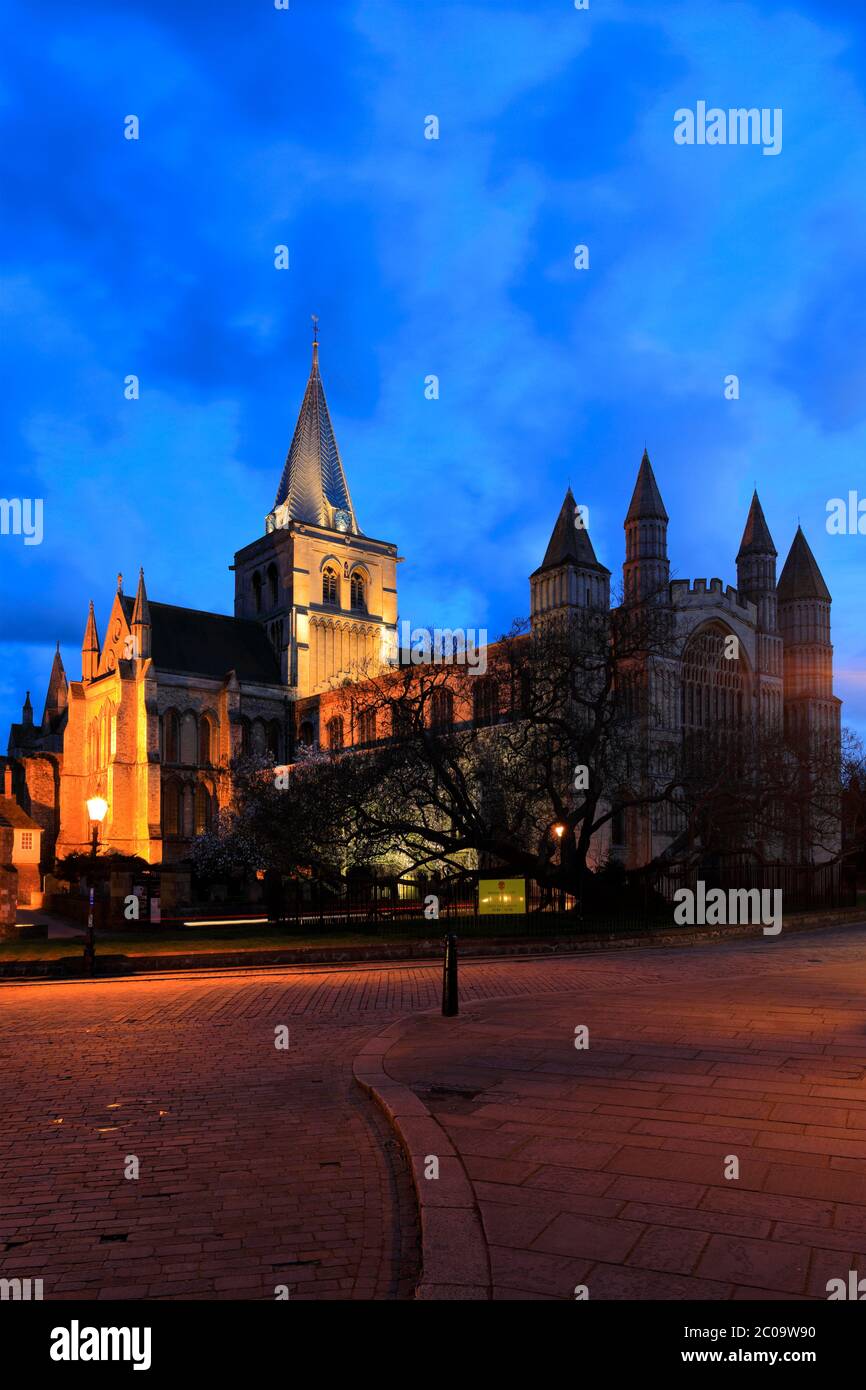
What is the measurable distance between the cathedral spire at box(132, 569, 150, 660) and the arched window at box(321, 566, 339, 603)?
47.1 feet

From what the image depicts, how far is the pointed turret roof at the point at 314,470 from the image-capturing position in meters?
74.4

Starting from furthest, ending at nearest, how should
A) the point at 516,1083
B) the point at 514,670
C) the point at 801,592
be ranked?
1. the point at 801,592
2. the point at 514,670
3. the point at 516,1083

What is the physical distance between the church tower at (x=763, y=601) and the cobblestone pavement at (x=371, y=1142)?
4377 centimetres

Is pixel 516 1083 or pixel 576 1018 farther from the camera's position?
pixel 576 1018

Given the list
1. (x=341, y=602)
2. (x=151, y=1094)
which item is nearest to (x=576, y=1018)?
(x=151, y=1094)

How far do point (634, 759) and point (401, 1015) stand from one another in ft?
56.2

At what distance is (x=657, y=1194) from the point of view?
4.88 metres

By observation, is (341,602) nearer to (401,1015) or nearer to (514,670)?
(514,670)

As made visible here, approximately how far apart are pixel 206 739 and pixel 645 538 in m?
31.8

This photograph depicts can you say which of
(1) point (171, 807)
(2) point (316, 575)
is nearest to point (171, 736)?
(1) point (171, 807)

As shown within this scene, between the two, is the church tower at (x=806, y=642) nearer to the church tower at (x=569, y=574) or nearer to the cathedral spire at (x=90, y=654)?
the church tower at (x=569, y=574)

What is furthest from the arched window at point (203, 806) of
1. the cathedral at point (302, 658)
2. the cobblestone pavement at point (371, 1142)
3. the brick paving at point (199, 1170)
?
the brick paving at point (199, 1170)

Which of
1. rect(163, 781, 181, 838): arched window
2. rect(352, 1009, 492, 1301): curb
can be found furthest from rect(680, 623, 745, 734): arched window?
rect(352, 1009, 492, 1301): curb
